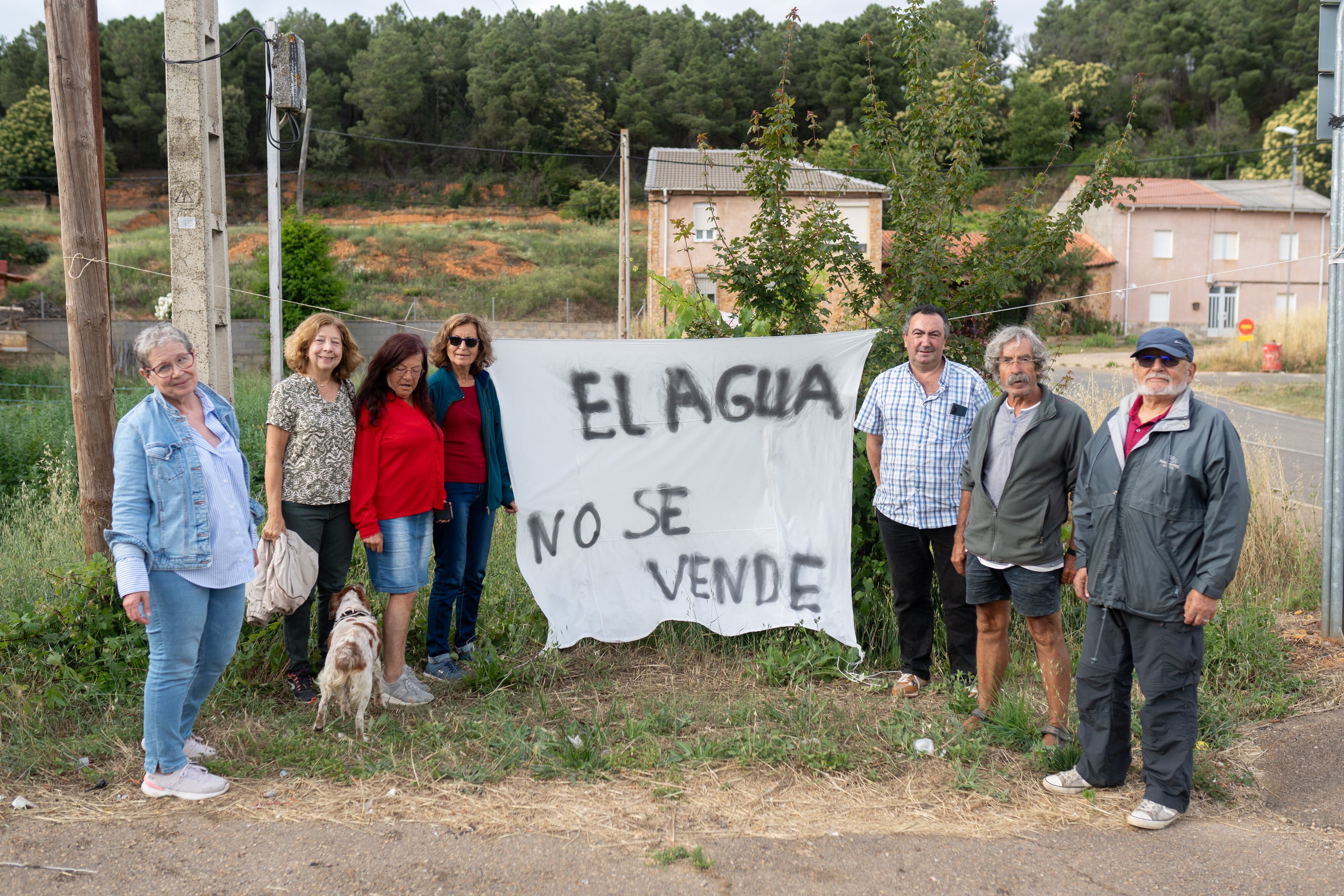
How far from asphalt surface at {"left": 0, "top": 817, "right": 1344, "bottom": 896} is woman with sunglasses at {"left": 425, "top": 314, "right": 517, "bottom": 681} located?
159cm

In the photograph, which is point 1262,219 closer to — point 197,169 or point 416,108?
point 197,169

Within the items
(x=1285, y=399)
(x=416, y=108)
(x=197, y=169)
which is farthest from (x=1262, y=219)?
(x=416, y=108)

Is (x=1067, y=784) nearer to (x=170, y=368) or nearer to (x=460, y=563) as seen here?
(x=460, y=563)

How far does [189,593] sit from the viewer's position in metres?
3.53

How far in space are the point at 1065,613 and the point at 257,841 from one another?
4494mm

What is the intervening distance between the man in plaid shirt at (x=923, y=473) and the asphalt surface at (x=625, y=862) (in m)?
1.37

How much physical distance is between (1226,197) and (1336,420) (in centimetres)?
4478

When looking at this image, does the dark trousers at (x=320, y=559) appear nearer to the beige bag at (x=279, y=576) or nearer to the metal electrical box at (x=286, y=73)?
the beige bag at (x=279, y=576)

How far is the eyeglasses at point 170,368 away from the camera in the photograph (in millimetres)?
3490

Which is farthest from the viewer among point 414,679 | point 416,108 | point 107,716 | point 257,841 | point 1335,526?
point 416,108

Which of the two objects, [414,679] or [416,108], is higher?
[416,108]

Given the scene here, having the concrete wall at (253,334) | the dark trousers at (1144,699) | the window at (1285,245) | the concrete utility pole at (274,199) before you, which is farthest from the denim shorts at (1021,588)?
the window at (1285,245)

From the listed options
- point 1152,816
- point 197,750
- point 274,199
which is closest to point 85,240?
point 197,750

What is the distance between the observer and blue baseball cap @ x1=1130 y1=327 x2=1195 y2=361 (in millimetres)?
3346
